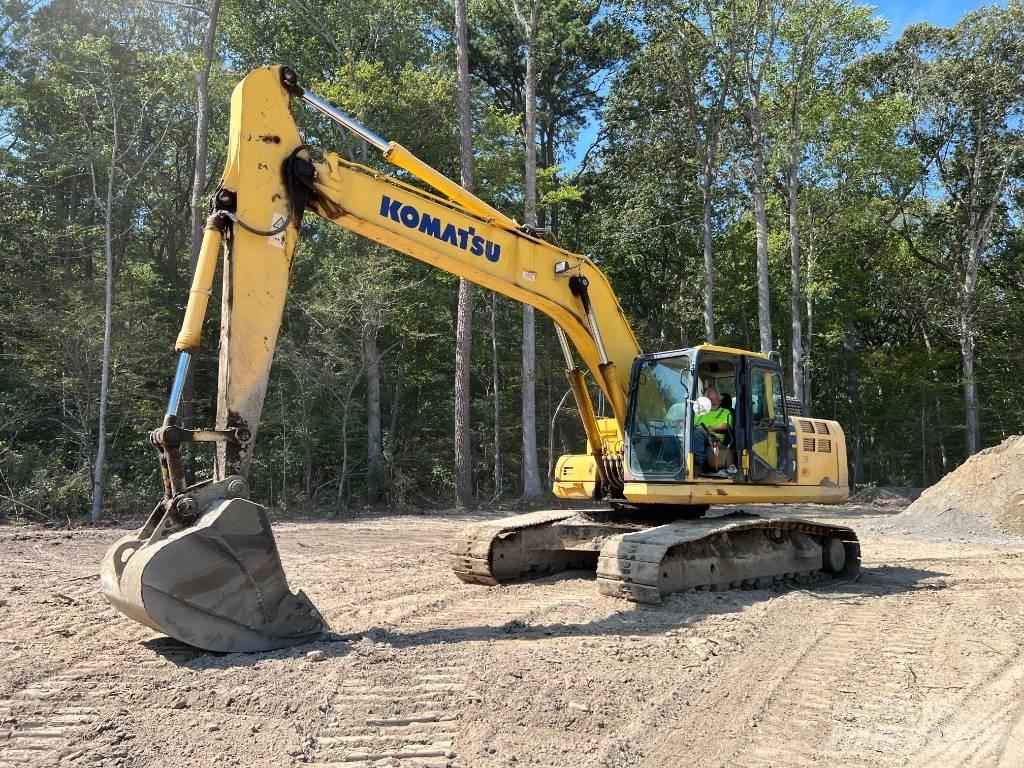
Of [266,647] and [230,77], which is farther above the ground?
[230,77]

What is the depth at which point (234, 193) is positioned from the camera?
18.3 ft

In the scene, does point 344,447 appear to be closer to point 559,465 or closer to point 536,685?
point 559,465

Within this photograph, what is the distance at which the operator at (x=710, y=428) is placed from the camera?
767cm

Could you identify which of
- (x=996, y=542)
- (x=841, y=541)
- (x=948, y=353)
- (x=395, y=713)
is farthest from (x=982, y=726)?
(x=948, y=353)

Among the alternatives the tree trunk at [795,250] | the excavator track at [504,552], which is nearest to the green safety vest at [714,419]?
the excavator track at [504,552]

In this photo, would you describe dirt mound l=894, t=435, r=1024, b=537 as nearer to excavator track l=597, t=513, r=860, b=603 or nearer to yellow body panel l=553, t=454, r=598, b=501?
excavator track l=597, t=513, r=860, b=603

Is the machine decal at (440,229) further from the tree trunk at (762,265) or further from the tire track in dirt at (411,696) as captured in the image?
the tree trunk at (762,265)

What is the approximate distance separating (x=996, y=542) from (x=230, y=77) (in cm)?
2104

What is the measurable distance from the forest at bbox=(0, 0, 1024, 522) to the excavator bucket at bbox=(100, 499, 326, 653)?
40.2 feet

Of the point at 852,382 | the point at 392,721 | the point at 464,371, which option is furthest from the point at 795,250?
the point at 392,721

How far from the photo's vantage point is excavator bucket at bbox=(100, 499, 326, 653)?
4.64 m

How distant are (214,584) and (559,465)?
190 inches

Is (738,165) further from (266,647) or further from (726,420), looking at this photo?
(266,647)

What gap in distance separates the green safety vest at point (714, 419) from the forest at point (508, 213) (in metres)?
10.8
